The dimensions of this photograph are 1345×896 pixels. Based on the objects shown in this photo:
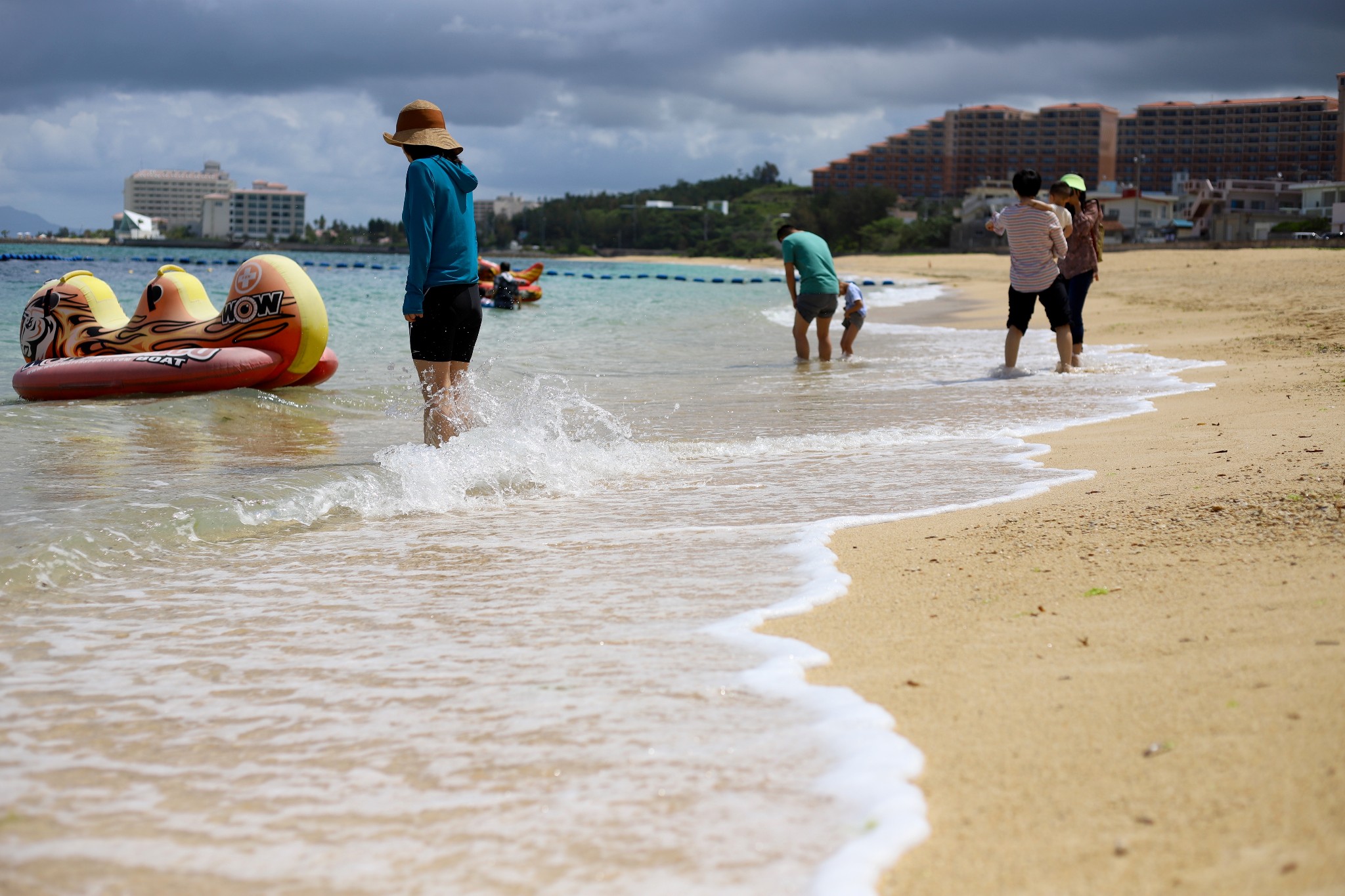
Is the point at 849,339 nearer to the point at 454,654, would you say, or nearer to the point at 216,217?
the point at 454,654

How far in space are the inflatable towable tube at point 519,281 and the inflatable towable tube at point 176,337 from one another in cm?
1139

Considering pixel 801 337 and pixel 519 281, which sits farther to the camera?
pixel 519 281

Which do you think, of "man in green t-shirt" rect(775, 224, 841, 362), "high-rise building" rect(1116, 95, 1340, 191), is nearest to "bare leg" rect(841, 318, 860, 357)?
"man in green t-shirt" rect(775, 224, 841, 362)

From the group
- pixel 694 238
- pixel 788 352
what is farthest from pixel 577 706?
pixel 694 238

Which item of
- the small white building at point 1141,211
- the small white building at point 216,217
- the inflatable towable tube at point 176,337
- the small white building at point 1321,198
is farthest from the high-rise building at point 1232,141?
the small white building at point 216,217

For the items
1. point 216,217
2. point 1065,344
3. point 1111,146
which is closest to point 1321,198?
point 1065,344

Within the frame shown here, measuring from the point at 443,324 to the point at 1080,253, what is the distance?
6.91 m

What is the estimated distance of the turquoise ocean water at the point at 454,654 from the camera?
1.91 m

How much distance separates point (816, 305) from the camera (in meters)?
11.4

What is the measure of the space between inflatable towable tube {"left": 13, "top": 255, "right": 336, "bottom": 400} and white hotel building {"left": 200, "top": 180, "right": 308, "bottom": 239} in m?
186

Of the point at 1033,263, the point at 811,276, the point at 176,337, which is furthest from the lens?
the point at 811,276

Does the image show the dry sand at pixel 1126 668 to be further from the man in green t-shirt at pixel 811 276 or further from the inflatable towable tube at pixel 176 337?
the inflatable towable tube at pixel 176 337

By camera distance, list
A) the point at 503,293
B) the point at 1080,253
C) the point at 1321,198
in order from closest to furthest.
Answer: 1. the point at 1080,253
2. the point at 503,293
3. the point at 1321,198

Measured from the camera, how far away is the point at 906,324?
64.8 feet
